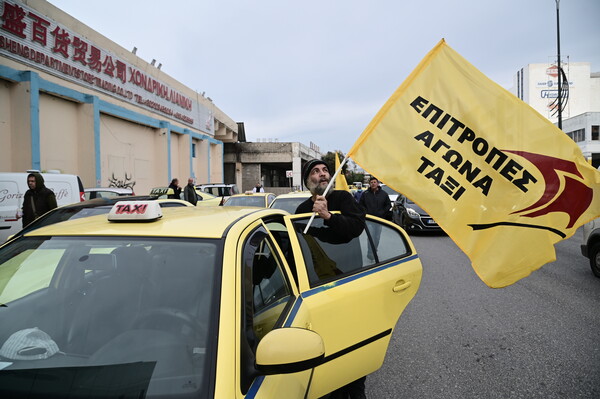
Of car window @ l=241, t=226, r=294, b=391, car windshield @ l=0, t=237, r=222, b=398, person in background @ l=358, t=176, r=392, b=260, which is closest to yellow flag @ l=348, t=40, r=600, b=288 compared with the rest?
car window @ l=241, t=226, r=294, b=391

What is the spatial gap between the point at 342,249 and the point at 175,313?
1.49 m

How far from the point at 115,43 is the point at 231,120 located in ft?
63.6

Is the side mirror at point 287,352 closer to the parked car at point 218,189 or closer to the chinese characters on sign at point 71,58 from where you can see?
the chinese characters on sign at point 71,58

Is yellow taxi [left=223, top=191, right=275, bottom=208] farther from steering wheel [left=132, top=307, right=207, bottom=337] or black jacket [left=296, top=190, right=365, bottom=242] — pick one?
steering wheel [left=132, top=307, right=207, bottom=337]

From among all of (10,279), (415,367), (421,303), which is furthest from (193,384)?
(421,303)

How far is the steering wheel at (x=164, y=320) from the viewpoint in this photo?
1.57 metres

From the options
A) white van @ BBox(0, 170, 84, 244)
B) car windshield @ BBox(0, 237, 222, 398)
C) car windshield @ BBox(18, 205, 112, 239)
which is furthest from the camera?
white van @ BBox(0, 170, 84, 244)

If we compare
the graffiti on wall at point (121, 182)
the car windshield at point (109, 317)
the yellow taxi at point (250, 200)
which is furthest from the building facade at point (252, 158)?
the car windshield at point (109, 317)

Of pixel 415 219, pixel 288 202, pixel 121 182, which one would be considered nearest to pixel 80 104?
pixel 121 182

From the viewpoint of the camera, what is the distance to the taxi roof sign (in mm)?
2006

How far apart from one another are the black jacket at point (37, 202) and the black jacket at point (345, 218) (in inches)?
243

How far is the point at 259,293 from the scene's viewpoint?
6.53 feet

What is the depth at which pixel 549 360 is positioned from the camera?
11.2 ft

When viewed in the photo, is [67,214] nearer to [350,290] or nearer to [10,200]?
[10,200]
